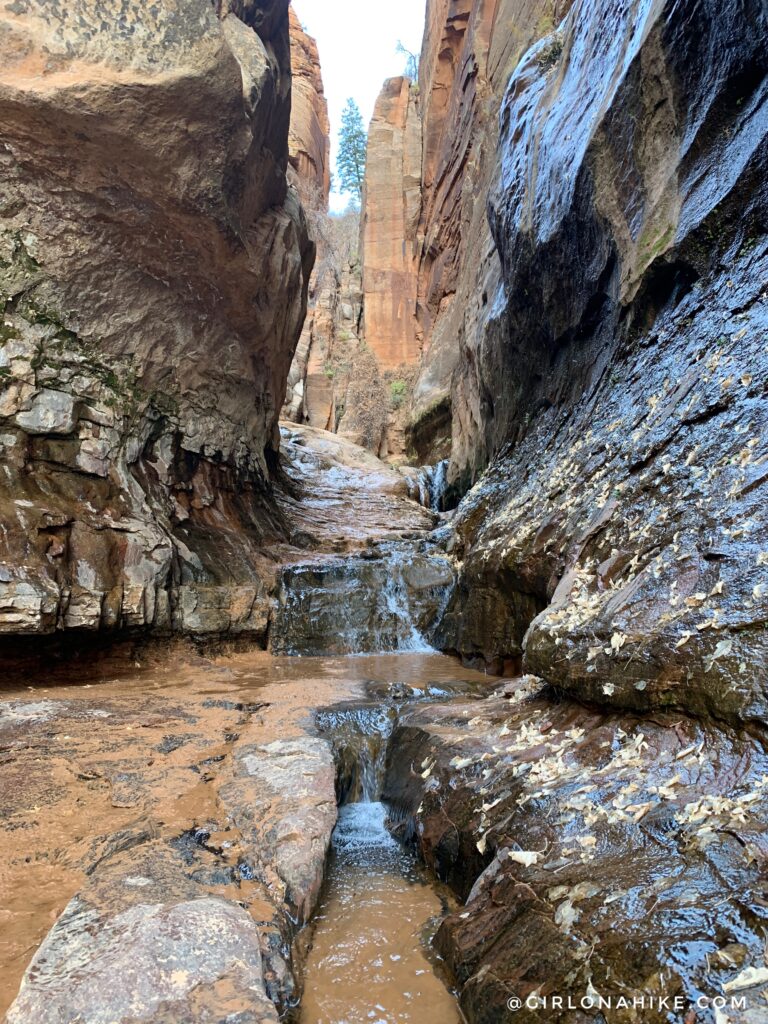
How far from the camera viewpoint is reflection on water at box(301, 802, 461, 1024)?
2.15 m

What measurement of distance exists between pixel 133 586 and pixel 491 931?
232 inches

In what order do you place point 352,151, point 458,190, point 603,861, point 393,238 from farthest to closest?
point 352,151 → point 393,238 → point 458,190 → point 603,861

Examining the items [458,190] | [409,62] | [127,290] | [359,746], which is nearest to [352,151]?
[409,62]

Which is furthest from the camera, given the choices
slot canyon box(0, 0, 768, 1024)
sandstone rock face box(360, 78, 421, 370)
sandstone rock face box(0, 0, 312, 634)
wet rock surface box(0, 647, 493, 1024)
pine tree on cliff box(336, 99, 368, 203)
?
pine tree on cliff box(336, 99, 368, 203)

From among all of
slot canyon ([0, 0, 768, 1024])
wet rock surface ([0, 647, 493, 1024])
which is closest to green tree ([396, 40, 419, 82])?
slot canyon ([0, 0, 768, 1024])

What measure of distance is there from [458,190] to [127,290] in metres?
17.7

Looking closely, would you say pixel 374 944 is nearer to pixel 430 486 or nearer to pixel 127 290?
pixel 127 290

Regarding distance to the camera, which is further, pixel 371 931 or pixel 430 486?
pixel 430 486

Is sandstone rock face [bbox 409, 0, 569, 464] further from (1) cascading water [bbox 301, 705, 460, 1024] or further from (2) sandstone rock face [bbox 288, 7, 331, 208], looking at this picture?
(1) cascading water [bbox 301, 705, 460, 1024]

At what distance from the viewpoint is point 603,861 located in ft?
6.99

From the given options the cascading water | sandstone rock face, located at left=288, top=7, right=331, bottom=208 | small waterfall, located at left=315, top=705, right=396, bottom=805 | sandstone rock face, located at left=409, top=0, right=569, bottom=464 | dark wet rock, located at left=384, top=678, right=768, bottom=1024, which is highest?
sandstone rock face, located at left=288, top=7, right=331, bottom=208

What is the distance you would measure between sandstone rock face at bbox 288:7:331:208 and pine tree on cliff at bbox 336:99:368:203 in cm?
223

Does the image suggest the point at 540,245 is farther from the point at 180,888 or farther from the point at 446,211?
the point at 446,211

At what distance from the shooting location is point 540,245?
853cm
